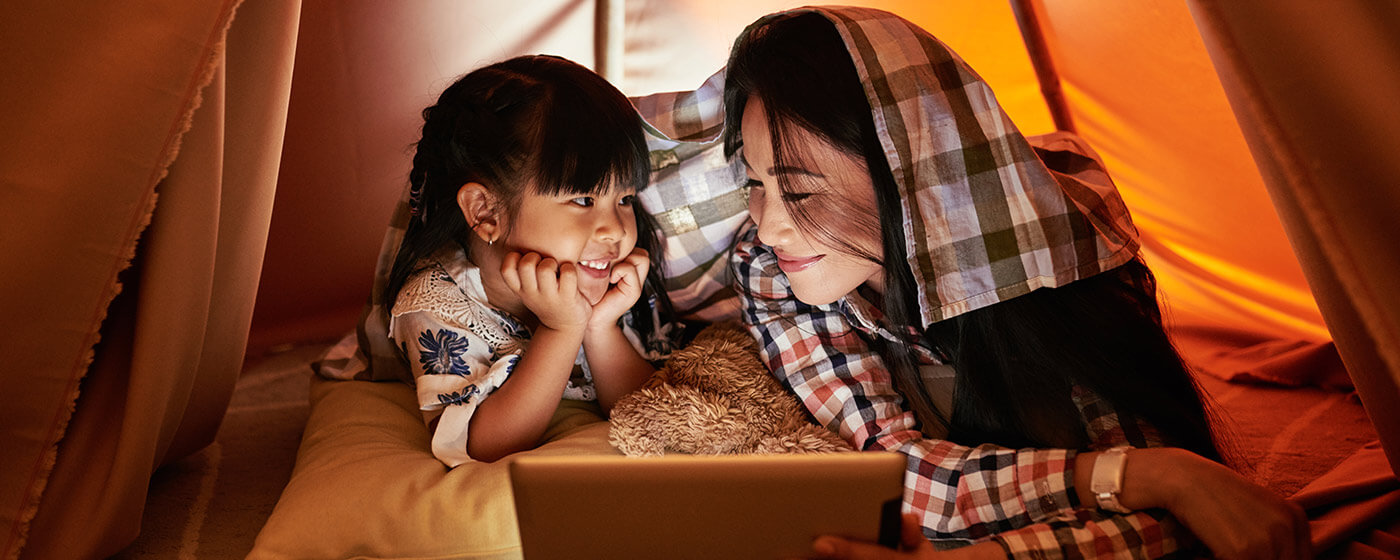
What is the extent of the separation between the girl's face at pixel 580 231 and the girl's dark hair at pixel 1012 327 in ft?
0.77

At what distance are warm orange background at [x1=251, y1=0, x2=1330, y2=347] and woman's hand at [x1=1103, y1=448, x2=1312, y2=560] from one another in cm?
66

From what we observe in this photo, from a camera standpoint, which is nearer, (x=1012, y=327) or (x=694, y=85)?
(x=1012, y=327)

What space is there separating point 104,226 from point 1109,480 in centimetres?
99

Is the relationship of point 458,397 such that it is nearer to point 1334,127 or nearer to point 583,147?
point 583,147

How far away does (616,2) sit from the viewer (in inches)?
70.1

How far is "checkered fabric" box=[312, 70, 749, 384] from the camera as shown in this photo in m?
1.25

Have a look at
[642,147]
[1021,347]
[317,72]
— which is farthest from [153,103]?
[1021,347]

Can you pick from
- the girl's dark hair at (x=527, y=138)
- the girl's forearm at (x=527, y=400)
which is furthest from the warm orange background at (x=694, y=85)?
the girl's forearm at (x=527, y=400)

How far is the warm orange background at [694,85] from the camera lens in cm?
143

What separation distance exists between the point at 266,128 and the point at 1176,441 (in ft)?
3.50

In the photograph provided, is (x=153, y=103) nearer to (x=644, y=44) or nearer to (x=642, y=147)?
(x=642, y=147)

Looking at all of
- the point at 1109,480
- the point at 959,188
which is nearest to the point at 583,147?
the point at 959,188

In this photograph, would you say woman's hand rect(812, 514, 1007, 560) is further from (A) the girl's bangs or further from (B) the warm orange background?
(B) the warm orange background

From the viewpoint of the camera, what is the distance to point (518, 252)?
118 cm
